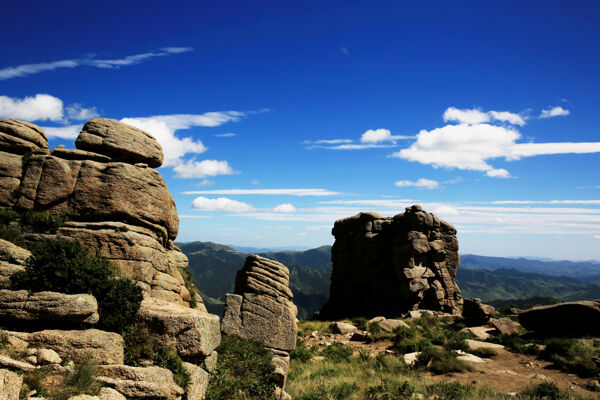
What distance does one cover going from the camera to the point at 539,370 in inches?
861

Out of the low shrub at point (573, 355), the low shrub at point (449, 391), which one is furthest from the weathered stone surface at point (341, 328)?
the low shrub at point (449, 391)

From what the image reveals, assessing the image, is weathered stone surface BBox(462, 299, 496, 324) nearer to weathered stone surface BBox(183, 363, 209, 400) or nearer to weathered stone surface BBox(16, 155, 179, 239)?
weathered stone surface BBox(183, 363, 209, 400)

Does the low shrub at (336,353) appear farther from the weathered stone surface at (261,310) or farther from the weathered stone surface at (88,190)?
the weathered stone surface at (88,190)

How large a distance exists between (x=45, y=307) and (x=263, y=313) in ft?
34.0

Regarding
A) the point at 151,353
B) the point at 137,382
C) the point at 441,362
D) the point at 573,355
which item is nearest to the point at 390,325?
the point at 441,362

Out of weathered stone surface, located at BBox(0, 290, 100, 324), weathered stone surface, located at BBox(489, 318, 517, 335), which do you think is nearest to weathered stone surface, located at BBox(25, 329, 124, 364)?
weathered stone surface, located at BBox(0, 290, 100, 324)

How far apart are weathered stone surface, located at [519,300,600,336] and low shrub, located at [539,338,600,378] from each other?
4130 millimetres

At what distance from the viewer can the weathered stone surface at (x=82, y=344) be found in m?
9.47

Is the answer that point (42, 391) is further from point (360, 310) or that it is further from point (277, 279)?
point (360, 310)

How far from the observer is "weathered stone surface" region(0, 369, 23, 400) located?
673 centimetres

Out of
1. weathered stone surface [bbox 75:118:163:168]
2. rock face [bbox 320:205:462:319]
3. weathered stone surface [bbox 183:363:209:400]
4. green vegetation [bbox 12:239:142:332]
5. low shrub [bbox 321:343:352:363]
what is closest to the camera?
weathered stone surface [bbox 183:363:209:400]

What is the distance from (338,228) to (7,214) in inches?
2068

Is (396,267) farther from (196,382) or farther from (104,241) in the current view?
(196,382)

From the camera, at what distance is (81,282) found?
11656mm
